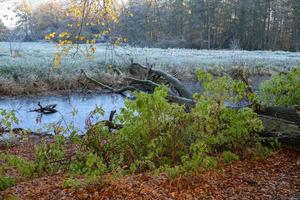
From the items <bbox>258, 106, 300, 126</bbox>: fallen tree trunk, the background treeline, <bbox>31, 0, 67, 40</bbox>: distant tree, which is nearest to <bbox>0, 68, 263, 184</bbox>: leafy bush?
<bbox>258, 106, 300, 126</bbox>: fallen tree trunk

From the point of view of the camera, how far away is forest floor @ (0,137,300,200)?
3.59m

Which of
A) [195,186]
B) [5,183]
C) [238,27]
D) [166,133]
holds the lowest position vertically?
[5,183]

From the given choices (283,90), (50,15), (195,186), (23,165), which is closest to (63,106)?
(50,15)

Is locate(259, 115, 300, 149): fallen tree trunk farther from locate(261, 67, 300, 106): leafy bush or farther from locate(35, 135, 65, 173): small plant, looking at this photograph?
locate(35, 135, 65, 173): small plant

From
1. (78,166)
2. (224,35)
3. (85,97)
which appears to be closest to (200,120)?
(78,166)

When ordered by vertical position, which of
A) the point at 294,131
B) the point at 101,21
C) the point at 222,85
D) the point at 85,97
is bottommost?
the point at 85,97

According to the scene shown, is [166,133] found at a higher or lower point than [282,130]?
higher

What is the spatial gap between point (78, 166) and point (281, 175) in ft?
8.69

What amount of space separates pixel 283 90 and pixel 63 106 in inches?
365

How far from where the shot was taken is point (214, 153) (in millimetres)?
5324

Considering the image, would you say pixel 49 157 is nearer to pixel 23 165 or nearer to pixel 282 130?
pixel 23 165

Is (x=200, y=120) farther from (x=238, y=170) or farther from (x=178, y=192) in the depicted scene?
(x=178, y=192)

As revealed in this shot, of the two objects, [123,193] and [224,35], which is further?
[224,35]

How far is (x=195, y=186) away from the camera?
3.88 m
